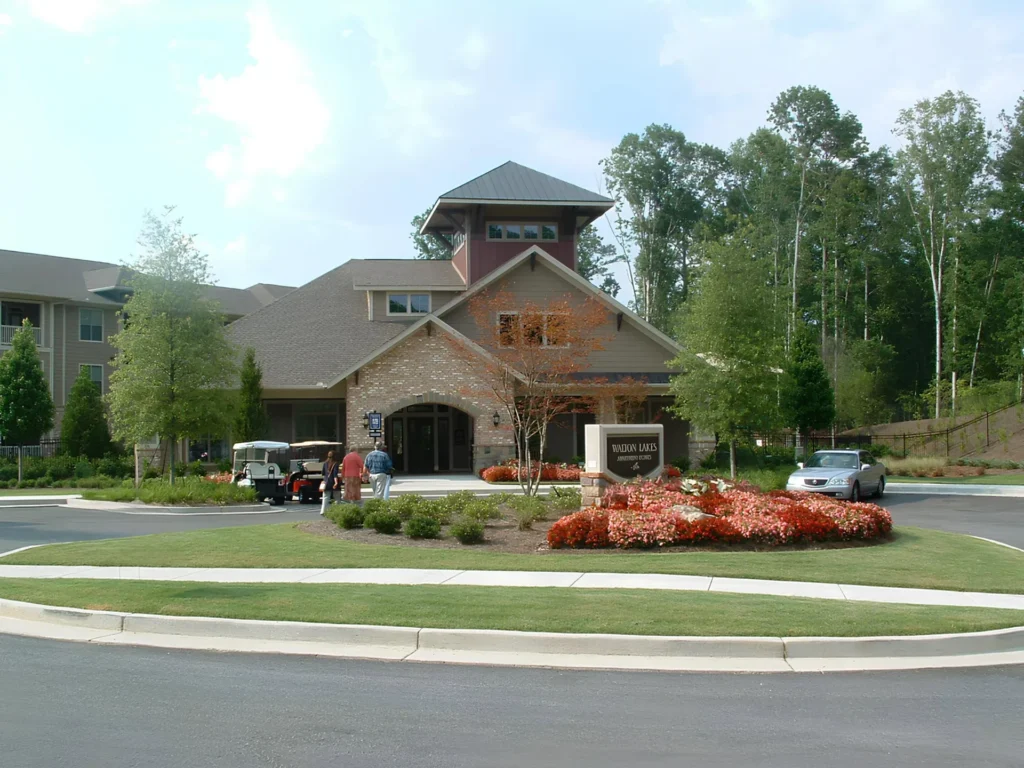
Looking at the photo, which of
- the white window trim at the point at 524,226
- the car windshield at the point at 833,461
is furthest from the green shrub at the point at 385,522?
the white window trim at the point at 524,226

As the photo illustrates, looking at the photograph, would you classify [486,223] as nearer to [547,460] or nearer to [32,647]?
[547,460]

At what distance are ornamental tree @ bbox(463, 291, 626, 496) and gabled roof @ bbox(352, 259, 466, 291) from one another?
10.5 feet

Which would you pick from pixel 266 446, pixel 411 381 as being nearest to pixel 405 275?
pixel 411 381

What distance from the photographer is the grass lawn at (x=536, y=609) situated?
9469mm

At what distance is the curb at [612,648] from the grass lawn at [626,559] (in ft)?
10.7

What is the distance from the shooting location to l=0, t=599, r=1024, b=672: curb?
8.75 m

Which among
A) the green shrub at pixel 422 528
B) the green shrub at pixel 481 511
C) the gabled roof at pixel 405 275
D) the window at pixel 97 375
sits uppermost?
the gabled roof at pixel 405 275

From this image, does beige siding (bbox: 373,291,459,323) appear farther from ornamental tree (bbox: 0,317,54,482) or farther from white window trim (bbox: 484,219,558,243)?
ornamental tree (bbox: 0,317,54,482)

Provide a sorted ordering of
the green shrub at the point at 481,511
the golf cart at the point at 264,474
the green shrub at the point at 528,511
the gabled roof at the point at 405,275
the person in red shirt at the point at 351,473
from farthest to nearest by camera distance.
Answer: the gabled roof at the point at 405,275 < the golf cart at the point at 264,474 < the person in red shirt at the point at 351,473 < the green shrub at the point at 528,511 < the green shrub at the point at 481,511

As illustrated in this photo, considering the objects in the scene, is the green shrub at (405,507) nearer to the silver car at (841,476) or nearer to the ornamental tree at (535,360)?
the ornamental tree at (535,360)

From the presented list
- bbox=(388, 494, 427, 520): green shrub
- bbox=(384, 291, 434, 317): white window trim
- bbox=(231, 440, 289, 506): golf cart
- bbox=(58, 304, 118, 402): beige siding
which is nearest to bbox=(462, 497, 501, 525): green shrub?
bbox=(388, 494, 427, 520): green shrub

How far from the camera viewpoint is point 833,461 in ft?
90.7

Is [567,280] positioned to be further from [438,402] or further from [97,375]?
[97,375]

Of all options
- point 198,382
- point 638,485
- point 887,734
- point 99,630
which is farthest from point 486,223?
point 887,734
